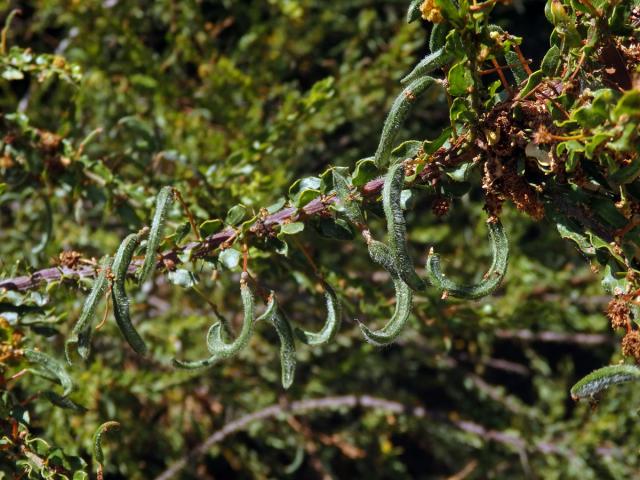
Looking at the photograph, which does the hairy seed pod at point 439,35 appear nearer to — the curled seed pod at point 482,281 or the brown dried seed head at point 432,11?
the brown dried seed head at point 432,11

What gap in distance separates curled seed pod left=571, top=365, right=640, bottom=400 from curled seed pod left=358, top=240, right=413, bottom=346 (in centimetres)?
19

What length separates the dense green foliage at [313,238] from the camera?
0.74 metres

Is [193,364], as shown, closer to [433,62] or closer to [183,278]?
[183,278]

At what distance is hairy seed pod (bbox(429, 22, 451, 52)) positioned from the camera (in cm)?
72

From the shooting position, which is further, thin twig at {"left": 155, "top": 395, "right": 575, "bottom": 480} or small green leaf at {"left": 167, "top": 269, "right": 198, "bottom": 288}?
thin twig at {"left": 155, "top": 395, "right": 575, "bottom": 480}

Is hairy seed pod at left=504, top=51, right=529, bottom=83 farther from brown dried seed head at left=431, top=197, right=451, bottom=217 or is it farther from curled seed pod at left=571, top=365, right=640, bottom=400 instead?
curled seed pod at left=571, top=365, right=640, bottom=400

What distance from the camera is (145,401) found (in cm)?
191

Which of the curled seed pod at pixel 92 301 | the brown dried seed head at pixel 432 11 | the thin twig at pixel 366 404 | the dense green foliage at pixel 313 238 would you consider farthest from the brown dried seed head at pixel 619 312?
the thin twig at pixel 366 404

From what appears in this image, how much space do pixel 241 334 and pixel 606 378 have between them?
379mm

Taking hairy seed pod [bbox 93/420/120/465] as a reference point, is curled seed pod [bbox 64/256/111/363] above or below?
above

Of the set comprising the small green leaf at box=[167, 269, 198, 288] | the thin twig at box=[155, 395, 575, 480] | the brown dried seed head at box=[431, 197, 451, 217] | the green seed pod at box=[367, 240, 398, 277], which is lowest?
the thin twig at box=[155, 395, 575, 480]

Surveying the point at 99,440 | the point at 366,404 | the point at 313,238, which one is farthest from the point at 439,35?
the point at 366,404

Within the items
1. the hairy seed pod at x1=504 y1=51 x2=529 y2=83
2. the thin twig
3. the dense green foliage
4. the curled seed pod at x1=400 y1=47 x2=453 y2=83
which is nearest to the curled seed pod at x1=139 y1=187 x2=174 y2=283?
the dense green foliage

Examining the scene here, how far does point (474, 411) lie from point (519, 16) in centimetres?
145
